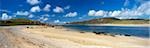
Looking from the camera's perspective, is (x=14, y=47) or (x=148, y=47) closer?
Answer: (x=14, y=47)

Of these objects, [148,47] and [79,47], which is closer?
[79,47]

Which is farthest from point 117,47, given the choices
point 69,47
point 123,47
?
point 69,47

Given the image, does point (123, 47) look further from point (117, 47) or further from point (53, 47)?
point (53, 47)

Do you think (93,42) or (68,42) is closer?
(68,42)

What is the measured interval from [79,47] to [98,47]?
3.41 ft

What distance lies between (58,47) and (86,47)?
1.52 metres

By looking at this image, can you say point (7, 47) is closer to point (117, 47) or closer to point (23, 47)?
point (23, 47)

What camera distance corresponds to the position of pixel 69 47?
13836 millimetres

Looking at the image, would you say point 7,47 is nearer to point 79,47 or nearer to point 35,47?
point 35,47

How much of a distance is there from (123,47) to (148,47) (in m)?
1.56

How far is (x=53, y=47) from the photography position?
1384cm

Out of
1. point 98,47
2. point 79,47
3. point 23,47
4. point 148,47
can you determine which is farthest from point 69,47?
point 148,47

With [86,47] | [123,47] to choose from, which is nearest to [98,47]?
[86,47]

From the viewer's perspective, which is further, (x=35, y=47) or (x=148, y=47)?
(x=148, y=47)
